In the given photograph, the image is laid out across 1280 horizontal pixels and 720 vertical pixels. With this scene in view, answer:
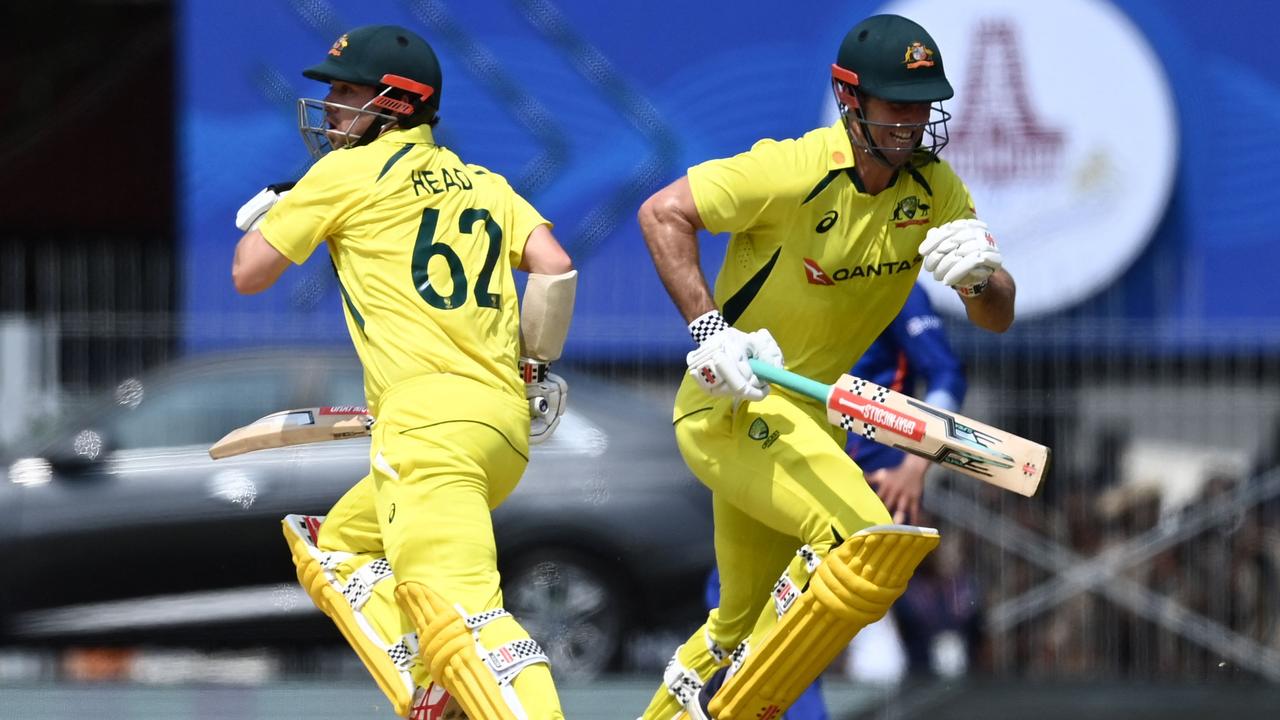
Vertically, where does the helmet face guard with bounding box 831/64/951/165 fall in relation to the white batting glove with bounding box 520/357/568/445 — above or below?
above

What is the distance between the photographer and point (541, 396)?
18.4 feet

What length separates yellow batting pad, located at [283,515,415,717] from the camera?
540cm

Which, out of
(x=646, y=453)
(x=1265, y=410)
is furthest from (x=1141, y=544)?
(x=646, y=453)

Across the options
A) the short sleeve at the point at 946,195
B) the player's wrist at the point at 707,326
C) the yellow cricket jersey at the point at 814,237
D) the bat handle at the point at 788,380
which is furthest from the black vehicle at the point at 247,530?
the bat handle at the point at 788,380

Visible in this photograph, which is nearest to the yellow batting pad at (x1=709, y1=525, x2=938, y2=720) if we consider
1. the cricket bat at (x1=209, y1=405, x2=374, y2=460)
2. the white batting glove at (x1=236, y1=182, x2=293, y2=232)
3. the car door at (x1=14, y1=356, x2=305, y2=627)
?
the cricket bat at (x1=209, y1=405, x2=374, y2=460)

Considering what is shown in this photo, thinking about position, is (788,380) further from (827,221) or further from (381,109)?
(381,109)

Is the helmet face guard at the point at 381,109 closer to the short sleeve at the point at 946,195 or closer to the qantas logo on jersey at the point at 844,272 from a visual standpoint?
the qantas logo on jersey at the point at 844,272

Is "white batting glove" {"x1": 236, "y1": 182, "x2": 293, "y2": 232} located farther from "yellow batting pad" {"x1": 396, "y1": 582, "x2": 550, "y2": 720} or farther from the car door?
the car door

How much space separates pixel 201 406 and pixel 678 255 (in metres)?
4.97

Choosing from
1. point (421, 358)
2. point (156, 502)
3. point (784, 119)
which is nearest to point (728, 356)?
point (421, 358)

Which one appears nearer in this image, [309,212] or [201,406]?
[309,212]

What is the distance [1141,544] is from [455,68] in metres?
5.99

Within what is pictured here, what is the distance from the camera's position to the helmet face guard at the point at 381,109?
17.6 feet

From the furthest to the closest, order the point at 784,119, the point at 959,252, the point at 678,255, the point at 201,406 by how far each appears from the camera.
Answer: the point at 784,119, the point at 201,406, the point at 678,255, the point at 959,252
